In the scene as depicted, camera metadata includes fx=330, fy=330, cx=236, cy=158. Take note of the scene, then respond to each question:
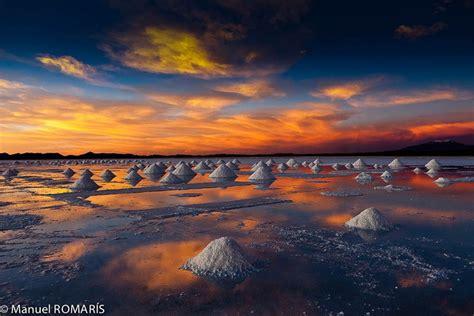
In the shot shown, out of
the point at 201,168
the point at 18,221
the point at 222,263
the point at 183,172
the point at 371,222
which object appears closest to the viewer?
the point at 222,263

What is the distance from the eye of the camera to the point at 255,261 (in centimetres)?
438

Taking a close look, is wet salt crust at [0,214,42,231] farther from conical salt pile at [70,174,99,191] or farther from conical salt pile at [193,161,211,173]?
conical salt pile at [193,161,211,173]

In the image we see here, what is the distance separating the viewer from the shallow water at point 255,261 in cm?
320

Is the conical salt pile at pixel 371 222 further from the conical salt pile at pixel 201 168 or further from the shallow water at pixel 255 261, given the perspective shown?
the conical salt pile at pixel 201 168

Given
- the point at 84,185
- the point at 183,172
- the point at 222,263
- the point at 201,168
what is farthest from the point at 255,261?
the point at 201,168

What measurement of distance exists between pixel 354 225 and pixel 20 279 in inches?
212

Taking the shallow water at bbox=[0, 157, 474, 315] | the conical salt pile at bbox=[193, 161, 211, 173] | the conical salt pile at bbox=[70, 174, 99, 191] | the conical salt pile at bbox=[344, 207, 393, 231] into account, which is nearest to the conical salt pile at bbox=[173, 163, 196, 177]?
the conical salt pile at bbox=[193, 161, 211, 173]

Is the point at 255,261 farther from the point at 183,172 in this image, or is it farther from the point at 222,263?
the point at 183,172

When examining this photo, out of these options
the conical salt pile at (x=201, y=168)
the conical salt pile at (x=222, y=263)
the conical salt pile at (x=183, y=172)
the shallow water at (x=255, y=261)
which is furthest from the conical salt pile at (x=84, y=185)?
the conical salt pile at (x=201, y=168)

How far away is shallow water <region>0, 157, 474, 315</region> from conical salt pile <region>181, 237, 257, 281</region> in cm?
16

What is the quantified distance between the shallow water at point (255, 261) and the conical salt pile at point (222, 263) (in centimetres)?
16

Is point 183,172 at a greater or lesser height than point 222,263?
greater

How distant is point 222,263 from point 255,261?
55 centimetres

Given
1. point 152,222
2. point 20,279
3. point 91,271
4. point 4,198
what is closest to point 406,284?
point 91,271
